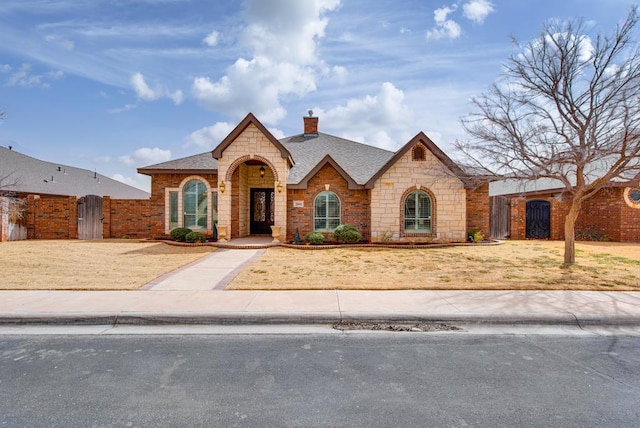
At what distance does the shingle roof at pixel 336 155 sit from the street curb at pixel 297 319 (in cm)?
1059

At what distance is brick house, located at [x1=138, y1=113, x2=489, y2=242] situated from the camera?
49.9 feet

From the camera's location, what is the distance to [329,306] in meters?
5.96

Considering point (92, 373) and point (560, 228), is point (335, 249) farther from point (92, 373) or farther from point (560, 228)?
point (560, 228)

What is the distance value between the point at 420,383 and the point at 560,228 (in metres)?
19.1

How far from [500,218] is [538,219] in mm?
2082

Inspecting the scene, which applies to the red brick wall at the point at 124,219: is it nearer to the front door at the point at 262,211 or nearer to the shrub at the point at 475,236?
the front door at the point at 262,211

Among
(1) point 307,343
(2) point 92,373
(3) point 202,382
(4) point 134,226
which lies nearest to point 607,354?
(1) point 307,343

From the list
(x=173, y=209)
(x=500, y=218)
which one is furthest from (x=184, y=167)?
(x=500, y=218)

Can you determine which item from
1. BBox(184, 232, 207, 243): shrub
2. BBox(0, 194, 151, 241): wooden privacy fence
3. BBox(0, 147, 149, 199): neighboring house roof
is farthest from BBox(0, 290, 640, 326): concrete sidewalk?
BBox(0, 147, 149, 199): neighboring house roof

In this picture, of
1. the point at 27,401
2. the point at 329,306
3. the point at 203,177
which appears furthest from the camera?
Answer: the point at 203,177

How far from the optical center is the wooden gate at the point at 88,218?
17.8 metres

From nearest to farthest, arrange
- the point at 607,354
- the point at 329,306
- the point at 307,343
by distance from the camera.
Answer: the point at 607,354
the point at 307,343
the point at 329,306

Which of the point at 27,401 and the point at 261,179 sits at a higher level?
the point at 261,179

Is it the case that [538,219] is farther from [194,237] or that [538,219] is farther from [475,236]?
[194,237]
